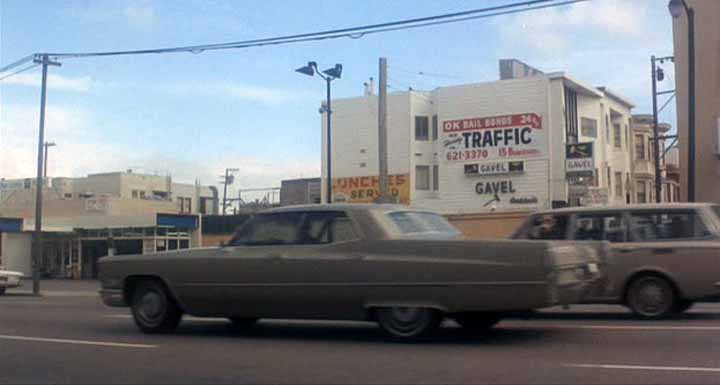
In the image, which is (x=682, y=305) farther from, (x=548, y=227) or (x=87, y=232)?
(x=87, y=232)

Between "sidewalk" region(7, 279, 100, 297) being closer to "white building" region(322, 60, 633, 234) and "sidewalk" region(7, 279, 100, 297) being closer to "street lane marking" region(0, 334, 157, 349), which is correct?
"street lane marking" region(0, 334, 157, 349)

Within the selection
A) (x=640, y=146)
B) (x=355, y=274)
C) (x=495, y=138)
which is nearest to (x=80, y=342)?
(x=355, y=274)

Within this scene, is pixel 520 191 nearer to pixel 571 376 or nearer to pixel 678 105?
pixel 678 105

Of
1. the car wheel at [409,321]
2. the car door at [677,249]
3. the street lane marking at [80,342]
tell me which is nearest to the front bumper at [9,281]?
the street lane marking at [80,342]

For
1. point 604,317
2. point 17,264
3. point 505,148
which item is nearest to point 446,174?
point 505,148

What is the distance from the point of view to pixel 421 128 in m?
48.2

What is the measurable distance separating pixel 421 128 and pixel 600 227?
116 ft

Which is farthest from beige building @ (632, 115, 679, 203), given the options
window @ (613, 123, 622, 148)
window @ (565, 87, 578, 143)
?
window @ (565, 87, 578, 143)

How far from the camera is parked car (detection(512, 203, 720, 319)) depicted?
12.3 metres

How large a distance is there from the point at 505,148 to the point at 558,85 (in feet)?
13.1

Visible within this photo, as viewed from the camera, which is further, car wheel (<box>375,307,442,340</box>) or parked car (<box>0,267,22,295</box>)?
parked car (<box>0,267,22,295</box>)

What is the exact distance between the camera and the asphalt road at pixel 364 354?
7.97 meters

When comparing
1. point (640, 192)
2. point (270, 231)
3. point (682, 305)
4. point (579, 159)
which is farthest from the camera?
point (640, 192)

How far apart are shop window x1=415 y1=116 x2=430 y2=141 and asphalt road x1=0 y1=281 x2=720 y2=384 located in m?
35.5
